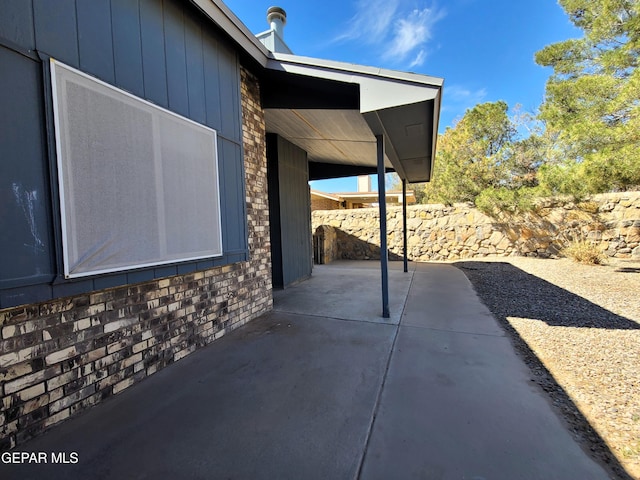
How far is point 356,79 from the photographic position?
3.32 meters

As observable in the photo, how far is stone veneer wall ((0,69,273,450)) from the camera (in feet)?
5.61

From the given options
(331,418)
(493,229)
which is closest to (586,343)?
(331,418)

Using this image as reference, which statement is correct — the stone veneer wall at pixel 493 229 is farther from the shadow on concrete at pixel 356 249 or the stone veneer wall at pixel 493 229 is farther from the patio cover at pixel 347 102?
the patio cover at pixel 347 102

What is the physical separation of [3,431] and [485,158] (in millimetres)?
12390

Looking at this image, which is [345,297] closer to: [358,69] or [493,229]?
[358,69]

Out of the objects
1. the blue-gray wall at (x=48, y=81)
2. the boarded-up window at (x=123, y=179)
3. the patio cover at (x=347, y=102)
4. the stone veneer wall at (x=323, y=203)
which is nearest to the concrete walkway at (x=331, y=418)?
the blue-gray wall at (x=48, y=81)

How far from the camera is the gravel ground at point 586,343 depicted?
180cm

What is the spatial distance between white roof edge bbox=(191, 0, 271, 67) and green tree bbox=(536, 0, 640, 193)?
19.5 feet

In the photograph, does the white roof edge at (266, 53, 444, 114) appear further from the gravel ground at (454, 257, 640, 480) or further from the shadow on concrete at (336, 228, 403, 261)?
the shadow on concrete at (336, 228, 403, 261)

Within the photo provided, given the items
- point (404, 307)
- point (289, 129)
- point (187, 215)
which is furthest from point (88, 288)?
point (289, 129)

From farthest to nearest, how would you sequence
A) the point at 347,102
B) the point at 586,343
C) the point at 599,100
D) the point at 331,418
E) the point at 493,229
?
the point at 493,229 < the point at 599,100 < the point at 347,102 < the point at 586,343 < the point at 331,418

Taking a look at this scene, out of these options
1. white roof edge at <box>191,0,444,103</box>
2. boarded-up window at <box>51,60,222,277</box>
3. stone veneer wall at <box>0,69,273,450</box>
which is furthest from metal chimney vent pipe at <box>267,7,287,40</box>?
stone veneer wall at <box>0,69,273,450</box>

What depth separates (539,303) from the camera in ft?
15.3

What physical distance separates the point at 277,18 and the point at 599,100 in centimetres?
658
